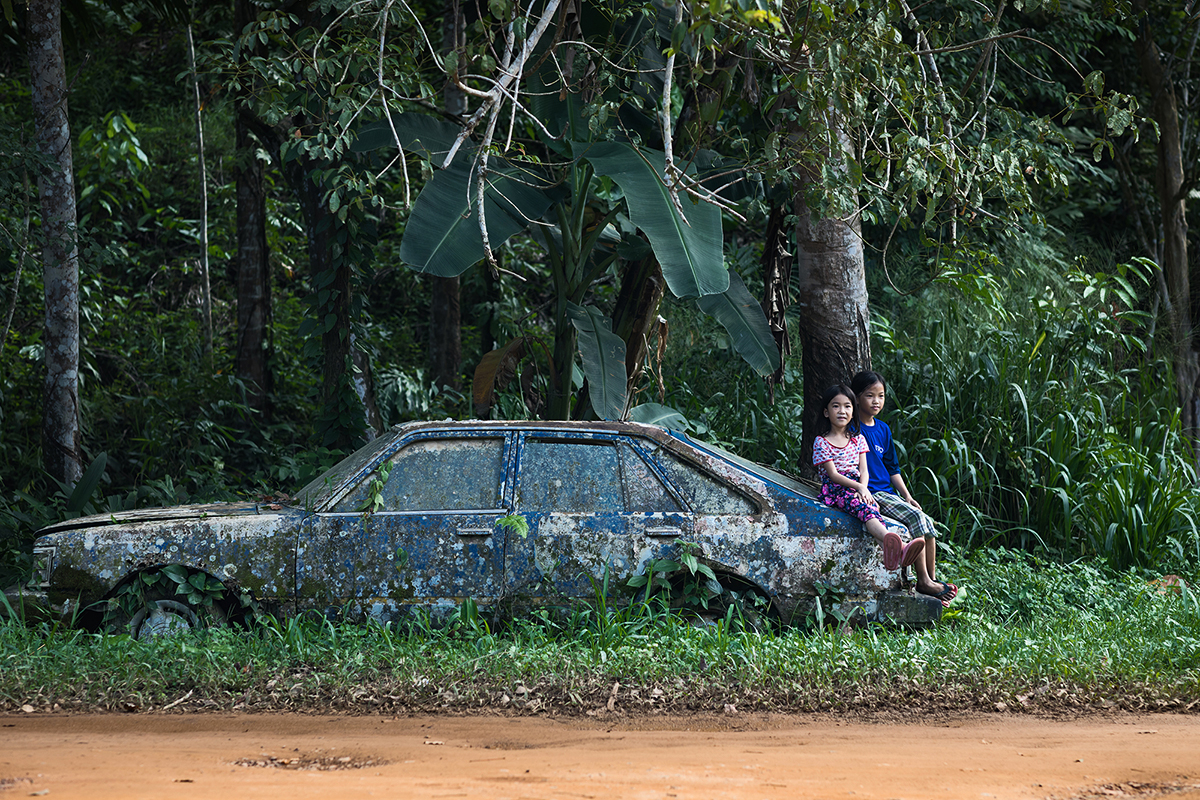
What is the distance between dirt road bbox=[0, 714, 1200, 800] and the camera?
3582 mm

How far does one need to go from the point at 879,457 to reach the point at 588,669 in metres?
2.44

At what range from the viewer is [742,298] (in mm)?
7535

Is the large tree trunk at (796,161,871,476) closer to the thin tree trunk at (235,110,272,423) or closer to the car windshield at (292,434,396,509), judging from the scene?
the car windshield at (292,434,396,509)

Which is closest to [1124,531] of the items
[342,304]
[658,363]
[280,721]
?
[658,363]

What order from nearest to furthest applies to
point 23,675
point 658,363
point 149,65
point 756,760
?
point 756,760
point 23,675
point 658,363
point 149,65

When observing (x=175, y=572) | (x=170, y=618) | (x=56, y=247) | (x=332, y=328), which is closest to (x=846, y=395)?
(x=175, y=572)

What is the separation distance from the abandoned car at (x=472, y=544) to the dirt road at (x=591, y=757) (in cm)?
90

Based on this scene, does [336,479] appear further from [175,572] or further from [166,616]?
[166,616]

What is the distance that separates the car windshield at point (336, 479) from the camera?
18.0 ft

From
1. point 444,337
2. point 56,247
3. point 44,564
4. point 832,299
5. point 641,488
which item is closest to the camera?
point 44,564

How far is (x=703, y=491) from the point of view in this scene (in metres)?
5.57

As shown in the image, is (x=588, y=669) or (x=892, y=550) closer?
(x=588, y=669)

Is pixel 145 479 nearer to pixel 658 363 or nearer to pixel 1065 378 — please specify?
pixel 658 363

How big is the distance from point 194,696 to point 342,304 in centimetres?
491
